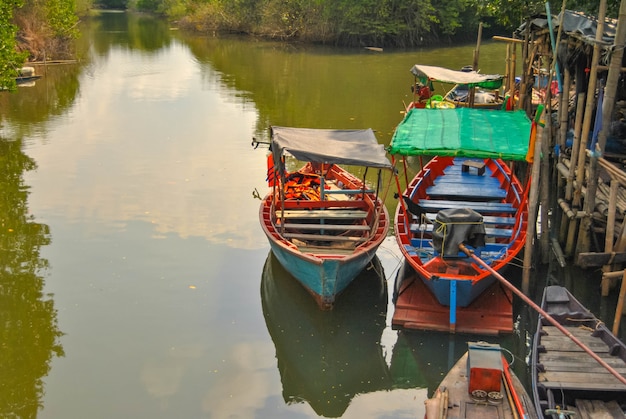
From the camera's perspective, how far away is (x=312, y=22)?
4284cm

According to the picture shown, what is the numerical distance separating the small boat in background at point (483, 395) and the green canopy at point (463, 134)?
413cm

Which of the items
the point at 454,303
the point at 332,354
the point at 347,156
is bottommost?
the point at 332,354

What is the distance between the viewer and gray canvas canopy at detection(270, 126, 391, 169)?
10.1 metres

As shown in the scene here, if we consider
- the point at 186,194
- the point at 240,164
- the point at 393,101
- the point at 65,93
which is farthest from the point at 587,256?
the point at 65,93

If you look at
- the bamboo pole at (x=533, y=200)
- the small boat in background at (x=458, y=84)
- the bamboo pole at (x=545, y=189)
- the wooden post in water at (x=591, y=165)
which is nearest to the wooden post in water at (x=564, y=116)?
the bamboo pole at (x=545, y=189)

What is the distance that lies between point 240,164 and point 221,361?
8.95m

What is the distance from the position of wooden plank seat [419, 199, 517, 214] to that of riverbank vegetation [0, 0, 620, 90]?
20587 millimetres

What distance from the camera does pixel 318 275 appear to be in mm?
9586

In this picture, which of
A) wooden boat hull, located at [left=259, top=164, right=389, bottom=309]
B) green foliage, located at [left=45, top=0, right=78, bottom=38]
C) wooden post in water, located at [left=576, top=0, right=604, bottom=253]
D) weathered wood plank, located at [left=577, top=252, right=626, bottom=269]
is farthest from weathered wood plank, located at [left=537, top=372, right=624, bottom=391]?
A: green foliage, located at [left=45, top=0, right=78, bottom=38]

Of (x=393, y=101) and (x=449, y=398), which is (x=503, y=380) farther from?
(x=393, y=101)

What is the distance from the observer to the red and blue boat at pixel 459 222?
9.09m

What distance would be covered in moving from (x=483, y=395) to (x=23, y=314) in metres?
6.97

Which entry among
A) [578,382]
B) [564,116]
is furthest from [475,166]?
[578,382]

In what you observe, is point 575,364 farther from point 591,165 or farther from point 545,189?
point 545,189
